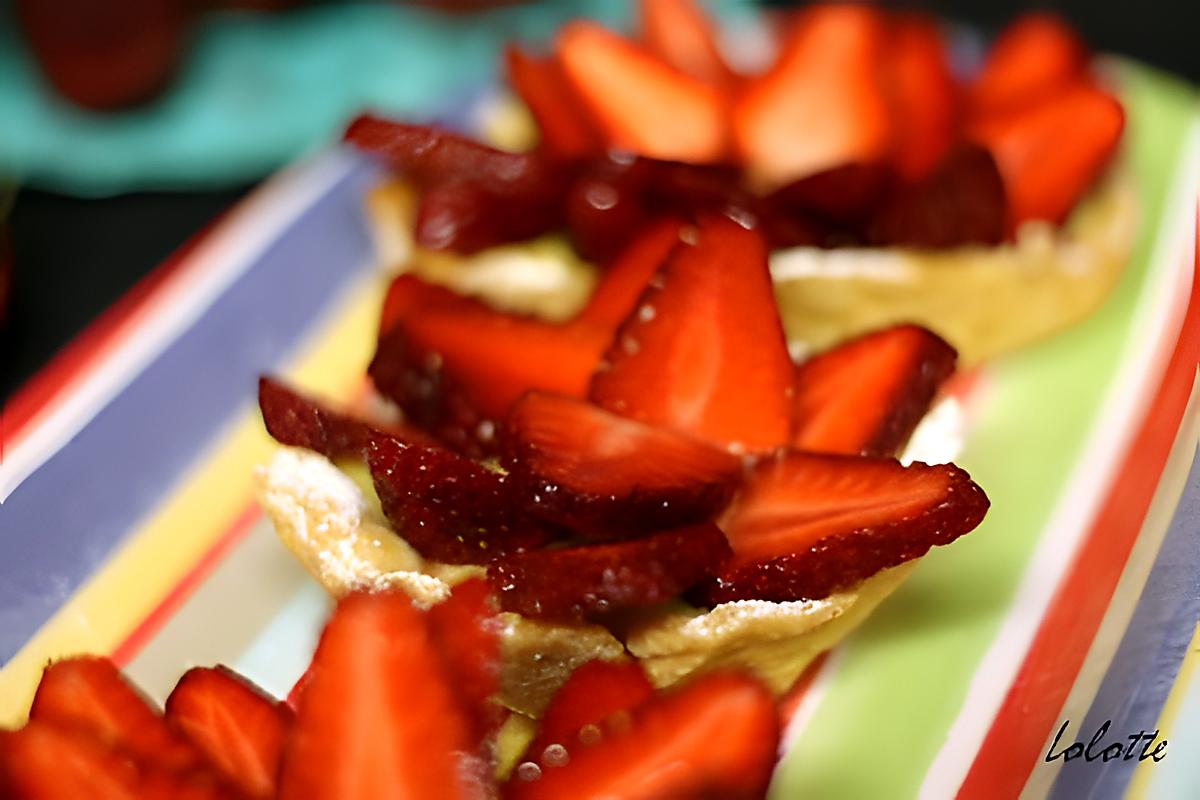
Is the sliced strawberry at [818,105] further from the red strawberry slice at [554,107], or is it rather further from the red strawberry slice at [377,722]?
the red strawberry slice at [377,722]

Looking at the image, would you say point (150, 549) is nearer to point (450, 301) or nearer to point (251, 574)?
point (251, 574)

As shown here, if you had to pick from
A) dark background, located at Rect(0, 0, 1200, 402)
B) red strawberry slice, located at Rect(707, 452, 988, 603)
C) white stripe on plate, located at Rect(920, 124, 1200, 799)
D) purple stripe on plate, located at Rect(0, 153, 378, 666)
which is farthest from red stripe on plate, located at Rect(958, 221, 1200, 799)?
dark background, located at Rect(0, 0, 1200, 402)

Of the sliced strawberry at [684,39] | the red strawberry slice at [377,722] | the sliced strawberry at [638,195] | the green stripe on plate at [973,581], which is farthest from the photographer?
the sliced strawberry at [684,39]

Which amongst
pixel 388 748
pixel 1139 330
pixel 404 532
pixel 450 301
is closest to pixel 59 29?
pixel 450 301

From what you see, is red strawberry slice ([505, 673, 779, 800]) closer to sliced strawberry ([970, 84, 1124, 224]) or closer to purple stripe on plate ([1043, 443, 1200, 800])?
purple stripe on plate ([1043, 443, 1200, 800])

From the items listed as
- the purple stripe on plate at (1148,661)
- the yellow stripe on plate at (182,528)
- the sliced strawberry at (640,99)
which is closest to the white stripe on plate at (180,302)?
the yellow stripe on plate at (182,528)

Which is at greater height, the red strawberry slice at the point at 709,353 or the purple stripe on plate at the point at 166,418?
the red strawberry slice at the point at 709,353

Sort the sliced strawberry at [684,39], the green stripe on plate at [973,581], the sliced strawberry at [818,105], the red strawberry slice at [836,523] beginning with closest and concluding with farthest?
the red strawberry slice at [836,523] < the green stripe on plate at [973,581] < the sliced strawberry at [818,105] < the sliced strawberry at [684,39]
